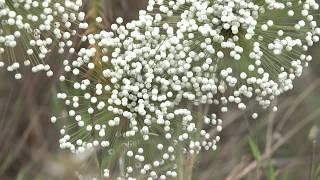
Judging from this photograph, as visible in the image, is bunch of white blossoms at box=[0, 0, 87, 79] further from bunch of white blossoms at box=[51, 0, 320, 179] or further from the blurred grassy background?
the blurred grassy background

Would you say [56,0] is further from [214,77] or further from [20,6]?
[214,77]

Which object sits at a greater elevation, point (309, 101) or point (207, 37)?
point (207, 37)

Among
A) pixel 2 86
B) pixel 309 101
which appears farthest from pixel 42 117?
pixel 309 101

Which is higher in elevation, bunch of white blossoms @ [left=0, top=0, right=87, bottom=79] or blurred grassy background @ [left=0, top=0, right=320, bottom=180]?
bunch of white blossoms @ [left=0, top=0, right=87, bottom=79]

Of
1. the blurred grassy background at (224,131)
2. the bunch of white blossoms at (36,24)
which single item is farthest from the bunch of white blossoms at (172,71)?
the blurred grassy background at (224,131)

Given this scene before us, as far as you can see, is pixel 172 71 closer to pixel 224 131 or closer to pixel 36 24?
pixel 36 24

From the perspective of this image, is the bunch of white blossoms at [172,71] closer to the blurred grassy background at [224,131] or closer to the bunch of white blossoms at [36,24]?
the bunch of white blossoms at [36,24]

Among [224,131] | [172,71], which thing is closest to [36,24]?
[172,71]

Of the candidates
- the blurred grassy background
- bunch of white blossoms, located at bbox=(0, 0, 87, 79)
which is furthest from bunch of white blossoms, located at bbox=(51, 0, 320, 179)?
the blurred grassy background
